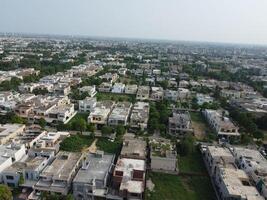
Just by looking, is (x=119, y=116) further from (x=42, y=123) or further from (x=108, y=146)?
(x=42, y=123)

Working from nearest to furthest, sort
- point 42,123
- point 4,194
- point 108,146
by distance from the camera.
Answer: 1. point 4,194
2. point 108,146
3. point 42,123

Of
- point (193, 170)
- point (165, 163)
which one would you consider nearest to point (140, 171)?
point (165, 163)

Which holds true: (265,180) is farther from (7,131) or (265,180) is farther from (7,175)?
(7,131)

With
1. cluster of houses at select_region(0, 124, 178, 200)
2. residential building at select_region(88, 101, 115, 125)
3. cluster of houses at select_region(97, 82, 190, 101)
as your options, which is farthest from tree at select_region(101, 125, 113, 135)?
cluster of houses at select_region(97, 82, 190, 101)

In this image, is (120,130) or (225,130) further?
(225,130)

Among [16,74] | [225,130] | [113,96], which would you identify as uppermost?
[225,130]

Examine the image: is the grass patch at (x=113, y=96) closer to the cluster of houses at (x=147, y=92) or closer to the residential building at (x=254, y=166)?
the cluster of houses at (x=147, y=92)

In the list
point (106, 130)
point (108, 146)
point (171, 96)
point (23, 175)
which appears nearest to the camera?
point (23, 175)

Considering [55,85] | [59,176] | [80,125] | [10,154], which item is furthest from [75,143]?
[55,85]
